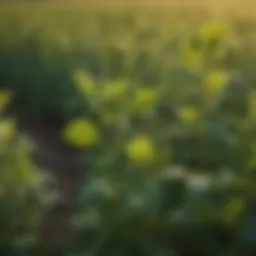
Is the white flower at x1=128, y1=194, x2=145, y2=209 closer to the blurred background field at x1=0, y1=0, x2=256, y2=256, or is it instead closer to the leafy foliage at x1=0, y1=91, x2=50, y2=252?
the blurred background field at x1=0, y1=0, x2=256, y2=256

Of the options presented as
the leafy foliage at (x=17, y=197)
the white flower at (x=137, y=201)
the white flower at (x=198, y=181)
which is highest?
the leafy foliage at (x=17, y=197)

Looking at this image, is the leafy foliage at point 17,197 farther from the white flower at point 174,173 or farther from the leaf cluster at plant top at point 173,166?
the white flower at point 174,173

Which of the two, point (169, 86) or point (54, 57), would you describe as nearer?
point (169, 86)

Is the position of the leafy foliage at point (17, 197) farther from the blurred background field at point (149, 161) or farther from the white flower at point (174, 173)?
the white flower at point (174, 173)

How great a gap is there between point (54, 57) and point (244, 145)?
428 millimetres

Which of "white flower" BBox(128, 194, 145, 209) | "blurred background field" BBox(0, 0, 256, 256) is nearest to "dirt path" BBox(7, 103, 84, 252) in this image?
"blurred background field" BBox(0, 0, 256, 256)

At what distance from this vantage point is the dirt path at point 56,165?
0.92m

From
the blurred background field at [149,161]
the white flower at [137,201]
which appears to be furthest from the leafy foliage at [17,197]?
the white flower at [137,201]

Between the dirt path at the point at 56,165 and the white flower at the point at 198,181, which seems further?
the dirt path at the point at 56,165

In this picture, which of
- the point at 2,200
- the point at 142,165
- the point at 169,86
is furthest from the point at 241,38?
the point at 2,200

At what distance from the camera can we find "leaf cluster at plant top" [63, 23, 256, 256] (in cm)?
77

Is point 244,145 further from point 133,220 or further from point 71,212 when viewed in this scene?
point 71,212

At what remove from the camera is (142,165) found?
2.59 feet

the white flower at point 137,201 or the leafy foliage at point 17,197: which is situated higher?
the leafy foliage at point 17,197
